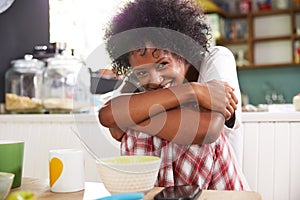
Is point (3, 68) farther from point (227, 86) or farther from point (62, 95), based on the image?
point (227, 86)

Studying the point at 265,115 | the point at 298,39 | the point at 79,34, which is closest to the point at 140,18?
the point at 265,115

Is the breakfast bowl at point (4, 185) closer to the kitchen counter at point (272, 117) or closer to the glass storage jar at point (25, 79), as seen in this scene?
the kitchen counter at point (272, 117)

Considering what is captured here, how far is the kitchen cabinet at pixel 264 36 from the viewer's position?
4.88 metres

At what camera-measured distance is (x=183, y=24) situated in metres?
1.14

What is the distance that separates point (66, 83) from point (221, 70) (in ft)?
3.93

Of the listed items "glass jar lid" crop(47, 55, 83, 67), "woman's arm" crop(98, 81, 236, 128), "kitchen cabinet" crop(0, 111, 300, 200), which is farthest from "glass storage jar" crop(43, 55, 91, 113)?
"woman's arm" crop(98, 81, 236, 128)

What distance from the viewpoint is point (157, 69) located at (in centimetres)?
101

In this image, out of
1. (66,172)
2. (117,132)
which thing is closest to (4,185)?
(66,172)

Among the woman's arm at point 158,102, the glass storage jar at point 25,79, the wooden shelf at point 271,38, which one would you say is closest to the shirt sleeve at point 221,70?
the woman's arm at point 158,102

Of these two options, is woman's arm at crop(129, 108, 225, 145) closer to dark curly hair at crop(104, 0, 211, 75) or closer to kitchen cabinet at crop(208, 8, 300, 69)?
dark curly hair at crop(104, 0, 211, 75)

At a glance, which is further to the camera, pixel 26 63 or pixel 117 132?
pixel 26 63

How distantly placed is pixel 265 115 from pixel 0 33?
1.37 m

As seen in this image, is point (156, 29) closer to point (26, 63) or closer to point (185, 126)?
point (185, 126)

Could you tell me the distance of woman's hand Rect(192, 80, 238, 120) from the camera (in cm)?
92
